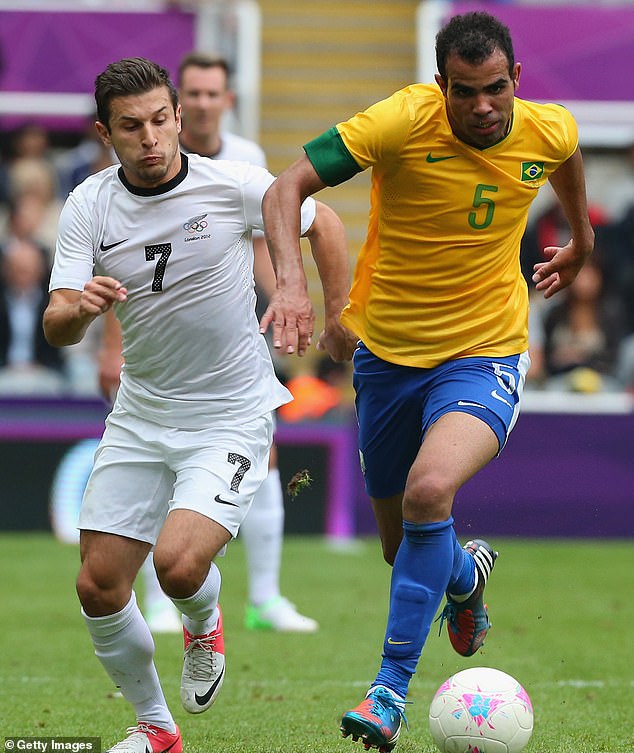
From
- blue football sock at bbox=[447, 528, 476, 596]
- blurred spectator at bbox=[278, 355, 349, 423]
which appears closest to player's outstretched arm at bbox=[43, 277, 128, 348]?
blue football sock at bbox=[447, 528, 476, 596]

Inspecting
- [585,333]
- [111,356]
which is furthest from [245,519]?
[585,333]

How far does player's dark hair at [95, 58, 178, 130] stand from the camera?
17.1 ft

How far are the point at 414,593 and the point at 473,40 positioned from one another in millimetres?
2015

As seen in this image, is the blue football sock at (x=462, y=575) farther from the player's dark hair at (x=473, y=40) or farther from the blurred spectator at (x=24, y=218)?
the blurred spectator at (x=24, y=218)

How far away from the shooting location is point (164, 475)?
17.8 ft

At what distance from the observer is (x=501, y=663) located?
721 centimetres

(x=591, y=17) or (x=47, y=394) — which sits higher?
(x=591, y=17)

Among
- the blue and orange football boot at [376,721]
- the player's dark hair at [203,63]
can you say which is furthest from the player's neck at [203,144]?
the blue and orange football boot at [376,721]

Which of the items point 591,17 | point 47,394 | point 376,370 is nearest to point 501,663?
point 376,370

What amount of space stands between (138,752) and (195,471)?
104cm

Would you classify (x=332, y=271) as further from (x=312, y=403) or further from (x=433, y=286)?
(x=312, y=403)

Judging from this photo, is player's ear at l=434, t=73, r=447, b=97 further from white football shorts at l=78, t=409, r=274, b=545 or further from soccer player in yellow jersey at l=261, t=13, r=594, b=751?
white football shorts at l=78, t=409, r=274, b=545

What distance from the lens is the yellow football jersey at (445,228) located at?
17.8 feet

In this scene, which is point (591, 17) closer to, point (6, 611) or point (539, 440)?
point (539, 440)
